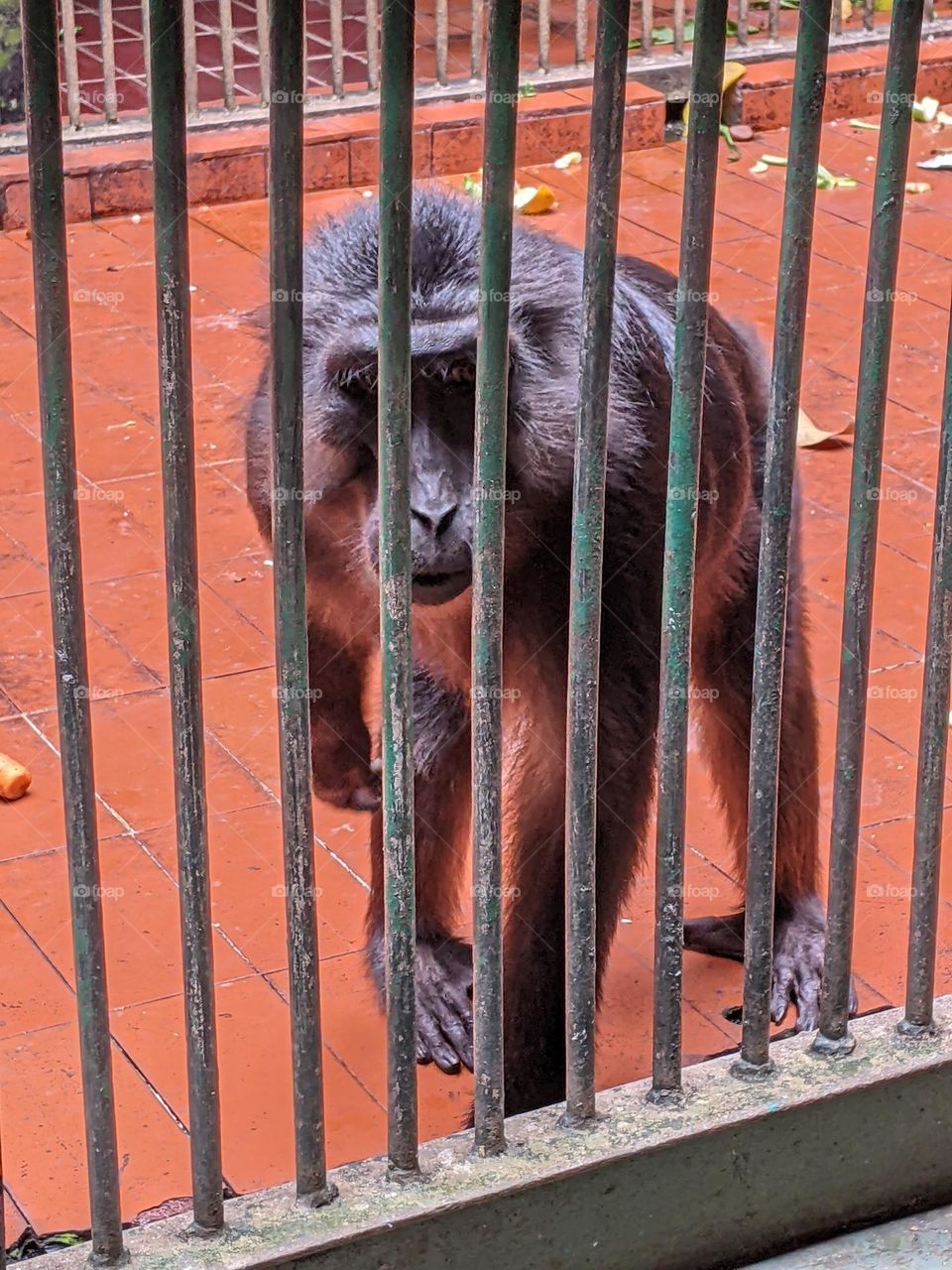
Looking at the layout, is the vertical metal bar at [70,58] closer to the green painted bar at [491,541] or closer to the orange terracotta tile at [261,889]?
the orange terracotta tile at [261,889]

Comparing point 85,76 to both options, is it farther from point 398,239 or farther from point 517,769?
point 398,239

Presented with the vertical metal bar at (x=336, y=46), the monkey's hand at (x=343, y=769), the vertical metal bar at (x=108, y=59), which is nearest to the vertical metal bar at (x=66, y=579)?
the monkey's hand at (x=343, y=769)

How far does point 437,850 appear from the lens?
321cm

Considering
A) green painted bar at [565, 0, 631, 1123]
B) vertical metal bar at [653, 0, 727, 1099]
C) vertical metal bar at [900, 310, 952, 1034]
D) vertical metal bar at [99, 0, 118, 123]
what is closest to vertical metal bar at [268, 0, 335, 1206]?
green painted bar at [565, 0, 631, 1123]

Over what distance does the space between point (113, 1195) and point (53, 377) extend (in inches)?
31.6

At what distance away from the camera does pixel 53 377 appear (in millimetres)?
1641

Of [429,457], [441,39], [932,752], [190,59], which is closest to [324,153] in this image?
[190,59]

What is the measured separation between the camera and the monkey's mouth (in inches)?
105

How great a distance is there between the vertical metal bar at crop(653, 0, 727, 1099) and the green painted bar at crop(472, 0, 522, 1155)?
0.60ft

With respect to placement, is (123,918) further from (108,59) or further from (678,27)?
(678,27)

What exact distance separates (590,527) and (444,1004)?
1.56 m

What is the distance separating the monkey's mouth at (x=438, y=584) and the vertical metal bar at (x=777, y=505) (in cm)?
70

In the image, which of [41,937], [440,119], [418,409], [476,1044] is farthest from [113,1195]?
[440,119]

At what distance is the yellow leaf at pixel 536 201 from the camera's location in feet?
23.9
